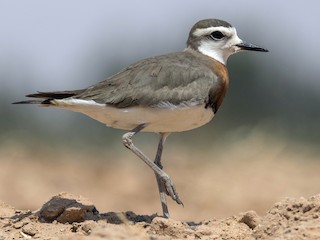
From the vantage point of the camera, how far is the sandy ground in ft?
29.2

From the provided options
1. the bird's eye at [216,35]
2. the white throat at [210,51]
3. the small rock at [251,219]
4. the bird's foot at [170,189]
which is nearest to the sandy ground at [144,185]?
the small rock at [251,219]

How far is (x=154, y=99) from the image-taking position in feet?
30.9

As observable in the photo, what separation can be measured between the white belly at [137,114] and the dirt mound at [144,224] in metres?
0.73

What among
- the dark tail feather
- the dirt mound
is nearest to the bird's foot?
A: the dirt mound

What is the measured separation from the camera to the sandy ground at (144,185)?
8.89 meters

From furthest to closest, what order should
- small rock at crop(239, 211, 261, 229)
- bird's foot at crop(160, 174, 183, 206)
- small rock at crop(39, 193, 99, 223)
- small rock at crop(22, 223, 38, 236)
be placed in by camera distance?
bird's foot at crop(160, 174, 183, 206) → small rock at crop(39, 193, 99, 223) → small rock at crop(239, 211, 261, 229) → small rock at crop(22, 223, 38, 236)

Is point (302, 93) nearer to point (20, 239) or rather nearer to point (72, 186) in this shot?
point (72, 186)

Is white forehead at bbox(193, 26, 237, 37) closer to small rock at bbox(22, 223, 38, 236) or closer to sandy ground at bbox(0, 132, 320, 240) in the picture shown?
sandy ground at bbox(0, 132, 320, 240)

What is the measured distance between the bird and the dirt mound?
68 centimetres

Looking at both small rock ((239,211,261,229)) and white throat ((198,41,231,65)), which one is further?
white throat ((198,41,231,65))

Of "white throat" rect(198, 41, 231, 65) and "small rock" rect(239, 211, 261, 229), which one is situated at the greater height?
"white throat" rect(198, 41, 231, 65)

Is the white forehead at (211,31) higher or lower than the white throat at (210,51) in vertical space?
higher

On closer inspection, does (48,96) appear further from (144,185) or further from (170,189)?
(144,185)

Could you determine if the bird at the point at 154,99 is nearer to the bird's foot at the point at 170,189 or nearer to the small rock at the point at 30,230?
the bird's foot at the point at 170,189
